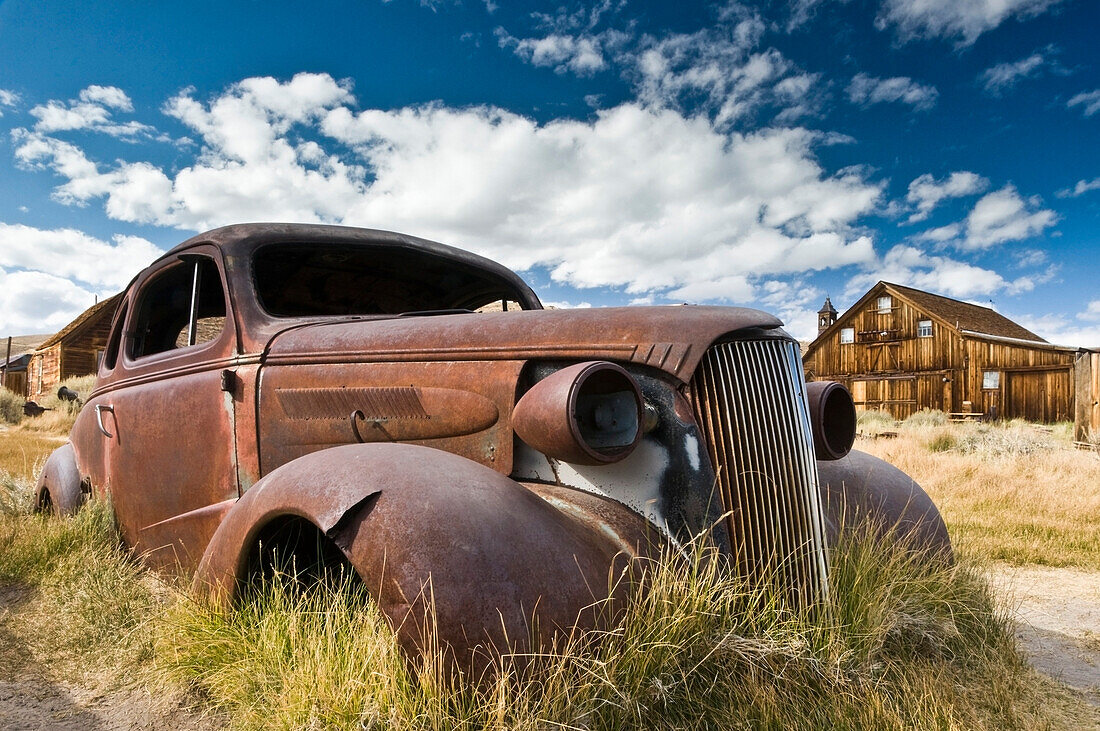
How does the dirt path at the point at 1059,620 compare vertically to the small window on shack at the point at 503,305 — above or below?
below

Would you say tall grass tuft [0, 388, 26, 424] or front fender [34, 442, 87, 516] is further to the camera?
tall grass tuft [0, 388, 26, 424]

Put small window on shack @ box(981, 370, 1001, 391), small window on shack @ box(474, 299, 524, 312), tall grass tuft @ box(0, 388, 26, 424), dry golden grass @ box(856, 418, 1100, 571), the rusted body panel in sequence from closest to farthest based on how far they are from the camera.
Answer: the rusted body panel
small window on shack @ box(474, 299, 524, 312)
dry golden grass @ box(856, 418, 1100, 571)
tall grass tuft @ box(0, 388, 26, 424)
small window on shack @ box(981, 370, 1001, 391)

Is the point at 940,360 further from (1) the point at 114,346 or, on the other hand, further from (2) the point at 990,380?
(1) the point at 114,346

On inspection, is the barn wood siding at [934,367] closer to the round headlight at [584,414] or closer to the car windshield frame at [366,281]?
the car windshield frame at [366,281]

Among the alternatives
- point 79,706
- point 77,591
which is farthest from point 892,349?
point 79,706

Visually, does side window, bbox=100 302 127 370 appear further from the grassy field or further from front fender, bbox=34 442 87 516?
the grassy field

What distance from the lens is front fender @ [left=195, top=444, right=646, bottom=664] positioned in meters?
1.61

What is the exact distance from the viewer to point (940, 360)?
2809 cm

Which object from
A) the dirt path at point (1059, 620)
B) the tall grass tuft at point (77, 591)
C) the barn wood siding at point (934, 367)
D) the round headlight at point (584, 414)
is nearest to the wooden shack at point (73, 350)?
the tall grass tuft at point (77, 591)

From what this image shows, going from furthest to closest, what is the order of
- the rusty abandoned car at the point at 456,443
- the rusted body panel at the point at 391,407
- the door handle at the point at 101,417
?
the door handle at the point at 101,417
the rusted body panel at the point at 391,407
the rusty abandoned car at the point at 456,443

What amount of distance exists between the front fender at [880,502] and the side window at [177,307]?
318 centimetres

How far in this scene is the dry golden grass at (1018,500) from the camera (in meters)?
5.20

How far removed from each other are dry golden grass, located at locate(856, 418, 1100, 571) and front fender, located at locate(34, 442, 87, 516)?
5.35 metres

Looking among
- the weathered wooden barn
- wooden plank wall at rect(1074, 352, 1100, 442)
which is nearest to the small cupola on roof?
the weathered wooden barn
